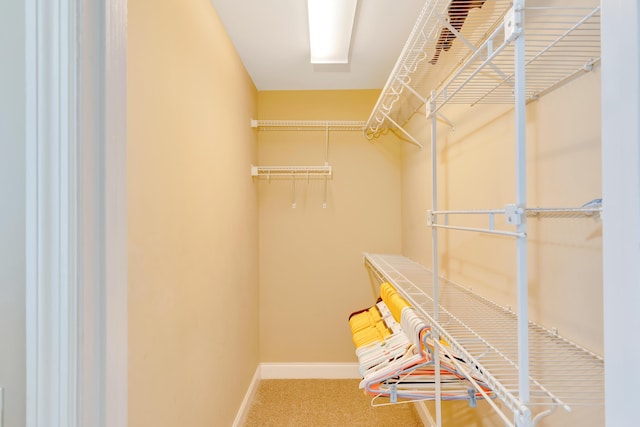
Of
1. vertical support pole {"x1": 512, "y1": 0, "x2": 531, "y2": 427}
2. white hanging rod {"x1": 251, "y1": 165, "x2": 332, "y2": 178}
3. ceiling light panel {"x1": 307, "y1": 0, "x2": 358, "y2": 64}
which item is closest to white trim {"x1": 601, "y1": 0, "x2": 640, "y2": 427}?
vertical support pole {"x1": 512, "y1": 0, "x2": 531, "y2": 427}

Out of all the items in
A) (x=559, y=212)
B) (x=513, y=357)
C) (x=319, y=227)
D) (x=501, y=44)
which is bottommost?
(x=513, y=357)

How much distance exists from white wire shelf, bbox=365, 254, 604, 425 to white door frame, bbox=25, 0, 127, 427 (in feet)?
→ 2.65

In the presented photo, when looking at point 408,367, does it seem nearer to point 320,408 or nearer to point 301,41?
point 320,408

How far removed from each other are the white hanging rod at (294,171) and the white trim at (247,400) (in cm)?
165

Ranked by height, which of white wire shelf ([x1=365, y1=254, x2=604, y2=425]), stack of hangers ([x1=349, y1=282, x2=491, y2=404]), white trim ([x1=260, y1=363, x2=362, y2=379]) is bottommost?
white trim ([x1=260, y1=363, x2=362, y2=379])

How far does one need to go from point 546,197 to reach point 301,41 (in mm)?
1731

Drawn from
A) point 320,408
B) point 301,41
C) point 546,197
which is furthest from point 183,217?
point 320,408

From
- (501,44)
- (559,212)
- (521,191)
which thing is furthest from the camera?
(501,44)

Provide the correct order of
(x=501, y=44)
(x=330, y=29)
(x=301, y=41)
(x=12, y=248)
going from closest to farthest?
1. (x=12, y=248)
2. (x=501, y=44)
3. (x=330, y=29)
4. (x=301, y=41)

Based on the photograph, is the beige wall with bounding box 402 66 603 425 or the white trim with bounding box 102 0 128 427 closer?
the white trim with bounding box 102 0 128 427

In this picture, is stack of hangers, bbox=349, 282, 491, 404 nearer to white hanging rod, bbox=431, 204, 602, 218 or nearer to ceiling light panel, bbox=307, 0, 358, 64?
white hanging rod, bbox=431, 204, 602, 218

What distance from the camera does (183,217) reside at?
1.49 metres

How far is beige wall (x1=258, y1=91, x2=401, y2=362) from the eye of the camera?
3.19 meters

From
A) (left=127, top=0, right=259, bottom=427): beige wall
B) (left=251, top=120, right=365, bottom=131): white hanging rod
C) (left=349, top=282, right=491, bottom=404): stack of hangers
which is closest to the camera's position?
(left=127, top=0, right=259, bottom=427): beige wall
